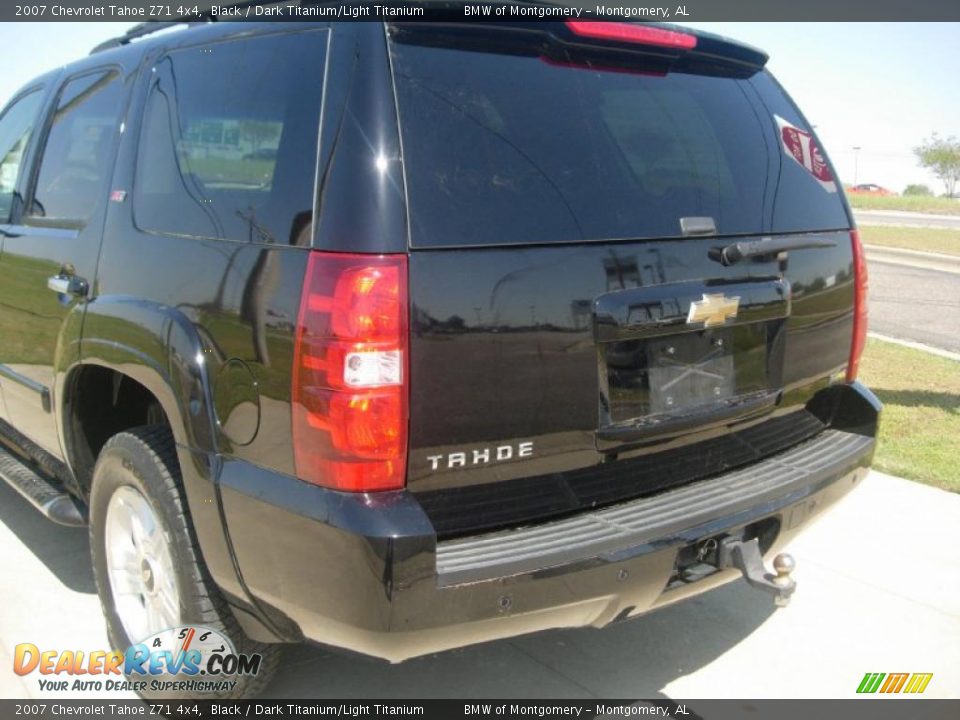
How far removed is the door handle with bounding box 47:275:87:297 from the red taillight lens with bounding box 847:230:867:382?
2.64 m

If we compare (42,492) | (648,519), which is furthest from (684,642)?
(42,492)

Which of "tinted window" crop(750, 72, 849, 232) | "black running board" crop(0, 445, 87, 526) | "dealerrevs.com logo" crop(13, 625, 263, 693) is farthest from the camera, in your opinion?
"black running board" crop(0, 445, 87, 526)

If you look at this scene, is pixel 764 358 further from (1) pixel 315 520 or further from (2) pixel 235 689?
(2) pixel 235 689

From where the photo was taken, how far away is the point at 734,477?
297 centimetres

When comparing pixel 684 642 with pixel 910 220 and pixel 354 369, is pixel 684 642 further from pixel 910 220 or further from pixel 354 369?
pixel 910 220

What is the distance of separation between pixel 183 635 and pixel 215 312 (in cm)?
99

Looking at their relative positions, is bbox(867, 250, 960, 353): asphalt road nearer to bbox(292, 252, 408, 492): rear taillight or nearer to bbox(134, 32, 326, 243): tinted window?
bbox(134, 32, 326, 243): tinted window

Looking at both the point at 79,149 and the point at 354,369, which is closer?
the point at 354,369

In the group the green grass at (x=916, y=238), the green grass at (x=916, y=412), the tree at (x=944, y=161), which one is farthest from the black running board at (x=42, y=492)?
the tree at (x=944, y=161)

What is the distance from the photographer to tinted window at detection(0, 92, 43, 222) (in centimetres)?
409

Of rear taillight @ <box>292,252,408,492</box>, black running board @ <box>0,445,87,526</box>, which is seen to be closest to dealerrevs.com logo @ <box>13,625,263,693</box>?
black running board @ <box>0,445,87,526</box>

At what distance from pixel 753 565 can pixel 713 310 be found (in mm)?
743

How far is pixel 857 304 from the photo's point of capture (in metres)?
3.39

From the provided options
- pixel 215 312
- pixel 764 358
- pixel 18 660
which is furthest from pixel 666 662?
pixel 18 660
